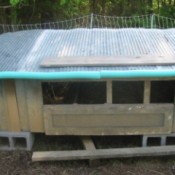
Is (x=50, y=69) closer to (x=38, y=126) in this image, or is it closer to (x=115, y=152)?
(x=38, y=126)

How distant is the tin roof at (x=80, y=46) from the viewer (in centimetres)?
312

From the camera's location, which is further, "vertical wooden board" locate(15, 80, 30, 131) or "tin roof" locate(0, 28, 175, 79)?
"vertical wooden board" locate(15, 80, 30, 131)

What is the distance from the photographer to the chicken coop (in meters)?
2.95

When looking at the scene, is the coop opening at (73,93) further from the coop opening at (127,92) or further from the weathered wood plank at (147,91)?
the weathered wood plank at (147,91)

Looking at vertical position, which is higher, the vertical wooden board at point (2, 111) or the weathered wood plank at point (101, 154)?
the vertical wooden board at point (2, 111)

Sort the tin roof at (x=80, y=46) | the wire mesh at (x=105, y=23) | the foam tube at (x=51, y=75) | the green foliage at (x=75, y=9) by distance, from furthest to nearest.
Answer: the green foliage at (x=75, y=9) < the wire mesh at (x=105, y=23) < the tin roof at (x=80, y=46) < the foam tube at (x=51, y=75)

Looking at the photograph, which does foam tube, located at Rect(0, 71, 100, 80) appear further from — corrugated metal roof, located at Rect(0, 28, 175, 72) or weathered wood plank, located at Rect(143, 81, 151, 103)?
weathered wood plank, located at Rect(143, 81, 151, 103)

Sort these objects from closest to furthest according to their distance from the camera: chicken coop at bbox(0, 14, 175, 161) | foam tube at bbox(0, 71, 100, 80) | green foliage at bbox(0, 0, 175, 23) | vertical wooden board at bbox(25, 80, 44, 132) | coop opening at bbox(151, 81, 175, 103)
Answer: foam tube at bbox(0, 71, 100, 80), chicken coop at bbox(0, 14, 175, 161), vertical wooden board at bbox(25, 80, 44, 132), coop opening at bbox(151, 81, 175, 103), green foliage at bbox(0, 0, 175, 23)

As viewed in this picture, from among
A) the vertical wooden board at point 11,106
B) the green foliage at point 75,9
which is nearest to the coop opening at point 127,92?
the vertical wooden board at point 11,106

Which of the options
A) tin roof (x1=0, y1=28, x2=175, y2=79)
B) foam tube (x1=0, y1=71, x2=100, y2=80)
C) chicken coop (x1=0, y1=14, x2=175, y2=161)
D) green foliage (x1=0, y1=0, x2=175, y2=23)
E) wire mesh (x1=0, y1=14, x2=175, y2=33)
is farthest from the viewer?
green foliage (x1=0, y1=0, x2=175, y2=23)

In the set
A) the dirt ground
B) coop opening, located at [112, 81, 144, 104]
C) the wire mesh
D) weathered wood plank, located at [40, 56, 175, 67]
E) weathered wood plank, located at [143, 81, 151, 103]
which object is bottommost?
the dirt ground

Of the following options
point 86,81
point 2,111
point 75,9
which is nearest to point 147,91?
point 86,81

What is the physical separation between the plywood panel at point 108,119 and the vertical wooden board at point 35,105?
0.09 m

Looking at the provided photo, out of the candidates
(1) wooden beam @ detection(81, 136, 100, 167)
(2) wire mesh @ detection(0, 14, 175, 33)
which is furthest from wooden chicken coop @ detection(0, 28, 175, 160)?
(2) wire mesh @ detection(0, 14, 175, 33)
